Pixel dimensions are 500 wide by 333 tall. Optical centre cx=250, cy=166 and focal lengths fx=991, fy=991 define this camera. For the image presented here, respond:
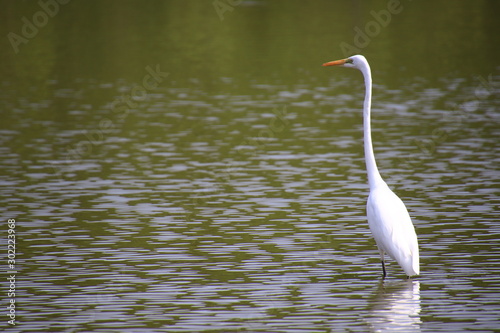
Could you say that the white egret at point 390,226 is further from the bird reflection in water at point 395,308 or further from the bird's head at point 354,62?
the bird's head at point 354,62

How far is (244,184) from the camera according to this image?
646 inches

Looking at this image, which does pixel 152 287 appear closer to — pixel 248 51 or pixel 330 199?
pixel 330 199

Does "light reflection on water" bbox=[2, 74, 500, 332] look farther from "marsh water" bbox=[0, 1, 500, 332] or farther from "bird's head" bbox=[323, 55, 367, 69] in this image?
"bird's head" bbox=[323, 55, 367, 69]

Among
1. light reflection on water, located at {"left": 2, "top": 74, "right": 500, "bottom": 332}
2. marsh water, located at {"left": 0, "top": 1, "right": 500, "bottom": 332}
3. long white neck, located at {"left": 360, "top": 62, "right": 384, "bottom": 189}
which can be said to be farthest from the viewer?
long white neck, located at {"left": 360, "top": 62, "right": 384, "bottom": 189}

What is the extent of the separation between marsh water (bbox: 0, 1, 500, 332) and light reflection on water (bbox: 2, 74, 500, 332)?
4 cm

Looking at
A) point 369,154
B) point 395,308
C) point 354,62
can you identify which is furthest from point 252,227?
point 395,308

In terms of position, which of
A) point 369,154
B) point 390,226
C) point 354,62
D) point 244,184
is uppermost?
point 354,62

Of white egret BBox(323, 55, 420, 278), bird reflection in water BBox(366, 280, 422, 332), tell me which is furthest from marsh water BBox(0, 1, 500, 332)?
white egret BBox(323, 55, 420, 278)

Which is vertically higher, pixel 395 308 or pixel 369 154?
pixel 369 154

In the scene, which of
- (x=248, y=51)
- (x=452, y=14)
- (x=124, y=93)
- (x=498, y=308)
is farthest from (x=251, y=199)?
(x=452, y=14)

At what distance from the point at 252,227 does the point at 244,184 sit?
3079 mm

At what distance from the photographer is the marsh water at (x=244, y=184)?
32.5 feet

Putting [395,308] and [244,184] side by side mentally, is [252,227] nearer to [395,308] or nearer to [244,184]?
[244,184]

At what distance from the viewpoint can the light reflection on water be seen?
9664 millimetres
